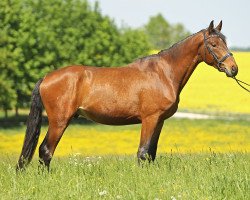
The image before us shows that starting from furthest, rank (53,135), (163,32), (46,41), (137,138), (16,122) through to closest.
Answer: (163,32) → (46,41) → (16,122) → (137,138) → (53,135)

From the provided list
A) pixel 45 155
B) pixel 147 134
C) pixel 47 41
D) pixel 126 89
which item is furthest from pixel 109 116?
pixel 47 41

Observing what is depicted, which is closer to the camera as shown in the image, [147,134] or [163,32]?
[147,134]

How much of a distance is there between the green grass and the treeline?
3482 cm

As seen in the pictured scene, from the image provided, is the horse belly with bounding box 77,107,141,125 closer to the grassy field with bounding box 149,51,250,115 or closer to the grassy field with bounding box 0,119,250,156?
the grassy field with bounding box 0,119,250,156

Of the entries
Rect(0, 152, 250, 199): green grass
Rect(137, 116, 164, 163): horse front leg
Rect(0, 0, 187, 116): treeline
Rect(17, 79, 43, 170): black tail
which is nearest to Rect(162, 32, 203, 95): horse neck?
Rect(137, 116, 164, 163): horse front leg

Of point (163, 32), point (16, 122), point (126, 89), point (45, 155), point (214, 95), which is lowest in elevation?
point (163, 32)

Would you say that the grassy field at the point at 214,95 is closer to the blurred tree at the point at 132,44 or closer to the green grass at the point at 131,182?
the blurred tree at the point at 132,44

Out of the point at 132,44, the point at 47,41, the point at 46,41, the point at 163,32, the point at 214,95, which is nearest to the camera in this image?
the point at 46,41

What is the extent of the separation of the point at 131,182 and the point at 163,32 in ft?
611

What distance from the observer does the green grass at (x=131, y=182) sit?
8.34 meters

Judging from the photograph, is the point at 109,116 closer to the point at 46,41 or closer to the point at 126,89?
the point at 126,89

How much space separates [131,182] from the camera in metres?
9.04

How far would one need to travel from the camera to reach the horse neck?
37.0 ft

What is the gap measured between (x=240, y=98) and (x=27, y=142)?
193 ft
